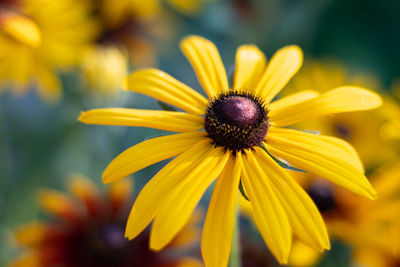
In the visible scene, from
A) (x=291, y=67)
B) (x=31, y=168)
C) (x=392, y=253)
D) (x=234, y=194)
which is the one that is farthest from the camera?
(x=31, y=168)

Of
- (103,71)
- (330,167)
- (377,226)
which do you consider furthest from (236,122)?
(103,71)

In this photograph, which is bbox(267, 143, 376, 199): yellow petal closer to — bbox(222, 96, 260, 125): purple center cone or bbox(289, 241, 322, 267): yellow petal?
bbox(222, 96, 260, 125): purple center cone

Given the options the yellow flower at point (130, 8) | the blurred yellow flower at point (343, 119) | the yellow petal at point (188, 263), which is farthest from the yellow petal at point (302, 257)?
the yellow flower at point (130, 8)

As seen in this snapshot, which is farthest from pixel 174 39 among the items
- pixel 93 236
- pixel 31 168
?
pixel 93 236

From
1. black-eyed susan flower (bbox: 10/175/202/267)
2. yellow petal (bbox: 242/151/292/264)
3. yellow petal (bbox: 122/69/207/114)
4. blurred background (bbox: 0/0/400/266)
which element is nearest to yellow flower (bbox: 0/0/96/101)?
blurred background (bbox: 0/0/400/266)

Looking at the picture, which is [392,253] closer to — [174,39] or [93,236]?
[93,236]

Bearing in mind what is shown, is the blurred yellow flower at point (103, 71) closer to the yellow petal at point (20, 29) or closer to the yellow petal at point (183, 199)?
the yellow petal at point (20, 29)
